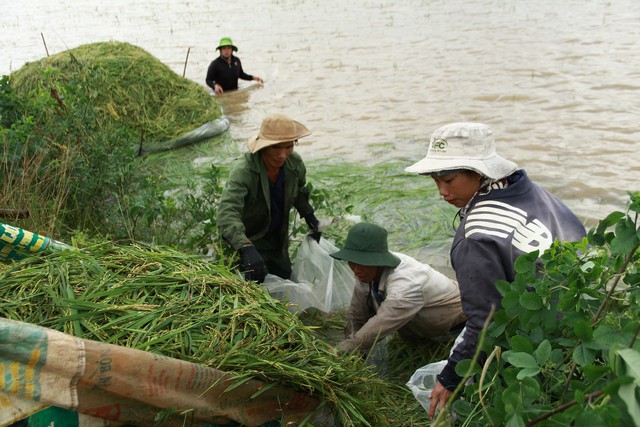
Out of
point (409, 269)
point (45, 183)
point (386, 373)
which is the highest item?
point (45, 183)

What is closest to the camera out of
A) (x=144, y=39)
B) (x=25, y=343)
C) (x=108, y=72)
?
(x=25, y=343)

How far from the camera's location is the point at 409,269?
2.95 m

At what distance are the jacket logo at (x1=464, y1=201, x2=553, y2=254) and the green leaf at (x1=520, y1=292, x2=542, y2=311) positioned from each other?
561 mm

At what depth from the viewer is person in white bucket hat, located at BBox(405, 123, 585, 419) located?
2.03m

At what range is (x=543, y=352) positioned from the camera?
4.34ft

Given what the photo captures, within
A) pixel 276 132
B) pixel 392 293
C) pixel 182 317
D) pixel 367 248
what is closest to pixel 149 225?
pixel 276 132

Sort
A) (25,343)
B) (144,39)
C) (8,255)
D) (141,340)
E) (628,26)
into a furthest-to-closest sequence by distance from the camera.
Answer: (144,39) → (628,26) → (8,255) → (141,340) → (25,343)

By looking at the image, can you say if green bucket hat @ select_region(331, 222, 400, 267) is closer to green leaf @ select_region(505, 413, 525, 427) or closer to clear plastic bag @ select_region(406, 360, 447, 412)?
clear plastic bag @ select_region(406, 360, 447, 412)

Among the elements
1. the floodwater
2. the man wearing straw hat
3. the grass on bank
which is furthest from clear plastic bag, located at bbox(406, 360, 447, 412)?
the floodwater

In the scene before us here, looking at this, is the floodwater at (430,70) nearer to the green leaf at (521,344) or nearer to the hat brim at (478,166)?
the hat brim at (478,166)

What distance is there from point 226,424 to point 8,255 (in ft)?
3.29

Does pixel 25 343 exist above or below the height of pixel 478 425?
above

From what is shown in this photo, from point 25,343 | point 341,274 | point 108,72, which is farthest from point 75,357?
point 108,72

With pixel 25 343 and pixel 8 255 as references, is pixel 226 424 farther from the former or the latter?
pixel 8 255
